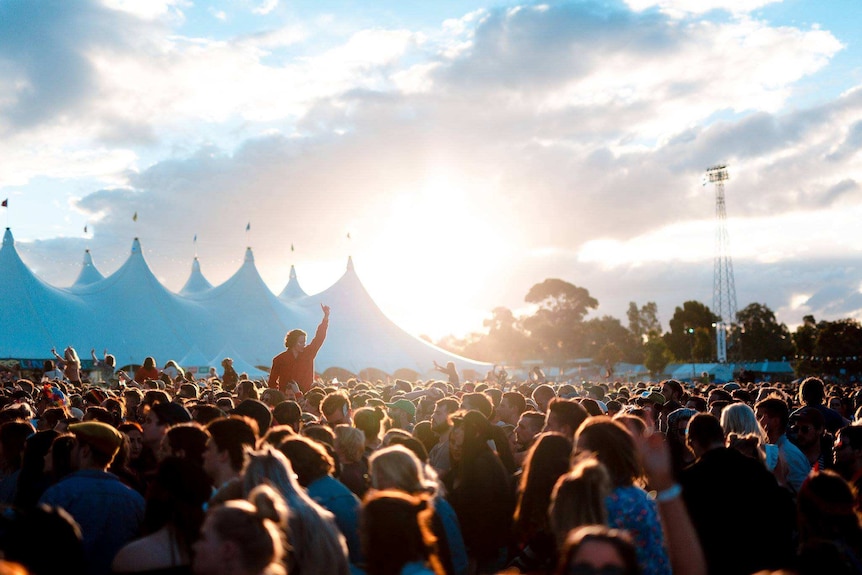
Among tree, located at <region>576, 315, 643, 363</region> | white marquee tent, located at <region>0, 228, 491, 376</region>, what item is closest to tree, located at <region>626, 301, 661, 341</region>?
tree, located at <region>576, 315, 643, 363</region>

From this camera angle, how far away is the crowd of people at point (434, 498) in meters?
2.97

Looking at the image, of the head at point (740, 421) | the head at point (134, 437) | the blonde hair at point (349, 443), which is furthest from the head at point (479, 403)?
the head at point (134, 437)

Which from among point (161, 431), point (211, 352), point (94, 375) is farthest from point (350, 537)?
point (211, 352)

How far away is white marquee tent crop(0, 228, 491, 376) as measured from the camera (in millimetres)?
31453

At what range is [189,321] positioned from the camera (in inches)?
1385

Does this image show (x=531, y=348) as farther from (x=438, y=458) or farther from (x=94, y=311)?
(x=438, y=458)

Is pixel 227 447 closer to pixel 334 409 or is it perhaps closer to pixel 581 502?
pixel 581 502

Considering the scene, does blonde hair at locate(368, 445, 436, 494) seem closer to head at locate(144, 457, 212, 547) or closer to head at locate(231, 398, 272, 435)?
head at locate(144, 457, 212, 547)

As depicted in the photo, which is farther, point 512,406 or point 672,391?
point 672,391

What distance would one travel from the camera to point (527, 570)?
15.6 ft

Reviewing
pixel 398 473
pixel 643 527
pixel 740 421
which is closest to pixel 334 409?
pixel 740 421

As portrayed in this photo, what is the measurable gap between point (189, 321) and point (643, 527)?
33.5m

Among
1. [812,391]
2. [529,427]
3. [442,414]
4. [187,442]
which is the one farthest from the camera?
[812,391]

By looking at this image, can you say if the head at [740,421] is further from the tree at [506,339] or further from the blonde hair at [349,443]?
the tree at [506,339]
